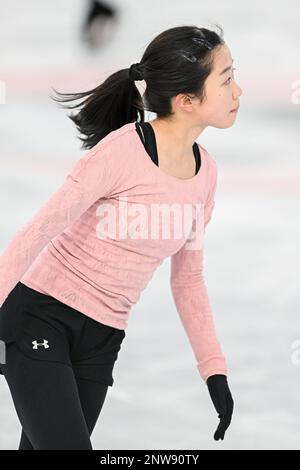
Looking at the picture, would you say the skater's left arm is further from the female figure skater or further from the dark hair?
the dark hair

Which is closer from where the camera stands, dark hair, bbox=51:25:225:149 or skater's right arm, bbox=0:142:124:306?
skater's right arm, bbox=0:142:124:306

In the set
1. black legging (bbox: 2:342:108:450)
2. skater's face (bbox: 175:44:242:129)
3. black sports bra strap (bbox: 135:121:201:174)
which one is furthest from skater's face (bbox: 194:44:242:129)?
black legging (bbox: 2:342:108:450)

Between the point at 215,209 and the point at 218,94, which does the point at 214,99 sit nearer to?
the point at 218,94

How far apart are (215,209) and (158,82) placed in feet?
9.79

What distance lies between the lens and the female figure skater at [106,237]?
184 cm

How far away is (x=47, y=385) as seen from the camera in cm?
185

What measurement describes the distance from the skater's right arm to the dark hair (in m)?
0.21

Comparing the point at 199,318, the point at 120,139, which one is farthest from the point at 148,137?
the point at 199,318

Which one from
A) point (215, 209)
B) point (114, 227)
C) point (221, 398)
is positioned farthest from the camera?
point (215, 209)

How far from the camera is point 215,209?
4957mm

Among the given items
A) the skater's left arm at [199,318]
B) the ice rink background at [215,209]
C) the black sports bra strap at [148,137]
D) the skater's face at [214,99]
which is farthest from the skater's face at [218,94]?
the ice rink background at [215,209]

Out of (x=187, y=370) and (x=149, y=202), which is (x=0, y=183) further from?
(x=149, y=202)

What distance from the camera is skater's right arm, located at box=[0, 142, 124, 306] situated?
176 centimetres

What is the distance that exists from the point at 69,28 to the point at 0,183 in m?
1.75
